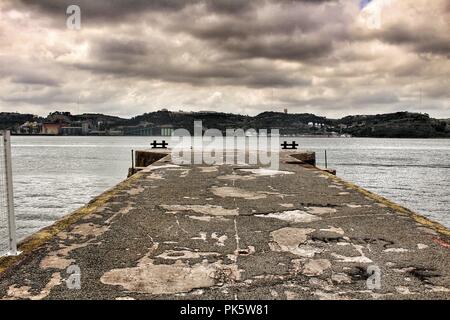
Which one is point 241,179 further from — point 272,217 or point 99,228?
point 99,228

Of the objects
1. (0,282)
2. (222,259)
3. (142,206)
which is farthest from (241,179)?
(0,282)

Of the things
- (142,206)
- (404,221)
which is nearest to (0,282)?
(142,206)

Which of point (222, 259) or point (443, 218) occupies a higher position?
point (222, 259)

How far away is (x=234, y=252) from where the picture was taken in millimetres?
4141

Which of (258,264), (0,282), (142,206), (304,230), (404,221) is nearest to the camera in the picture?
(0,282)

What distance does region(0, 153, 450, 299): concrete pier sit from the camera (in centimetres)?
325

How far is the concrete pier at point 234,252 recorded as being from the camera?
3252 millimetres

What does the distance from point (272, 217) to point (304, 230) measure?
2.48 ft

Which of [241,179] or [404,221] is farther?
[241,179]

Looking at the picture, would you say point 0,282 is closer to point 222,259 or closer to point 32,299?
point 32,299

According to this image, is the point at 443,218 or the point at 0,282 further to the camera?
the point at 443,218
